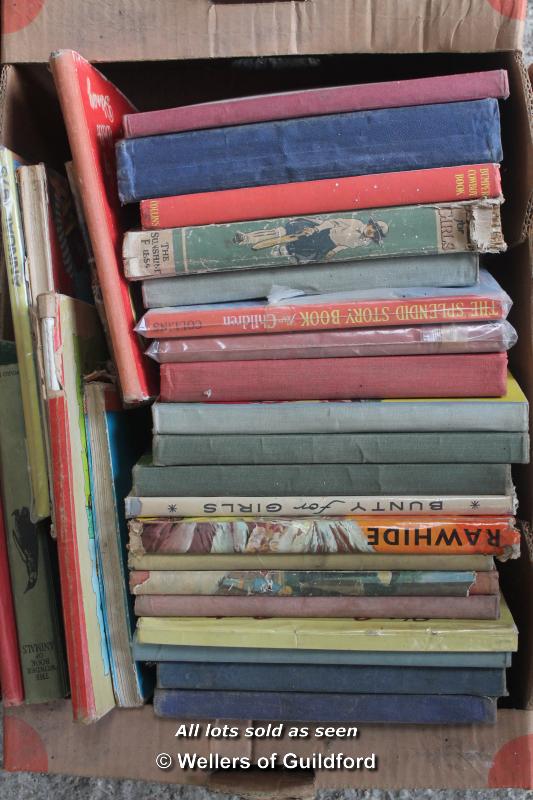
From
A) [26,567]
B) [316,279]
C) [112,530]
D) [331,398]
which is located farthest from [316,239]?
[26,567]

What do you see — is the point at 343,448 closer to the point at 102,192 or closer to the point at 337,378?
the point at 337,378

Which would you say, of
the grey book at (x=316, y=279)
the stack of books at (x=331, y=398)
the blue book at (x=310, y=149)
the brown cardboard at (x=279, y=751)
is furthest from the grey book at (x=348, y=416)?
the brown cardboard at (x=279, y=751)

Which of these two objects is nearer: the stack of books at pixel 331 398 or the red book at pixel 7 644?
the stack of books at pixel 331 398

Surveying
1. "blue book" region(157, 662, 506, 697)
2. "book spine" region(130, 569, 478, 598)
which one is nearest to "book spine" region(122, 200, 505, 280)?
"book spine" region(130, 569, 478, 598)

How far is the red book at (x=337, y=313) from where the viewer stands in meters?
0.61

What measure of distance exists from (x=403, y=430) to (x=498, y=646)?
0.79 ft

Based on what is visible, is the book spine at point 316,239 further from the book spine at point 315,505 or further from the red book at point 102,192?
the book spine at point 315,505

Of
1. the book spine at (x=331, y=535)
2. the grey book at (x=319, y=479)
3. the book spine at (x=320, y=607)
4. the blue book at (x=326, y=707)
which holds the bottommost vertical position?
the blue book at (x=326, y=707)

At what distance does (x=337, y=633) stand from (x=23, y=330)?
45 cm

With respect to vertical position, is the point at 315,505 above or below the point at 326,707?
above

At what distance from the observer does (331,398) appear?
0.65 meters

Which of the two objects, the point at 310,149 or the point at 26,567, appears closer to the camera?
the point at 310,149

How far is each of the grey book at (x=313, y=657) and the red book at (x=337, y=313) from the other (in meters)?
0.33

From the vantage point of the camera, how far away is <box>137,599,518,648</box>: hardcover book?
655 millimetres
